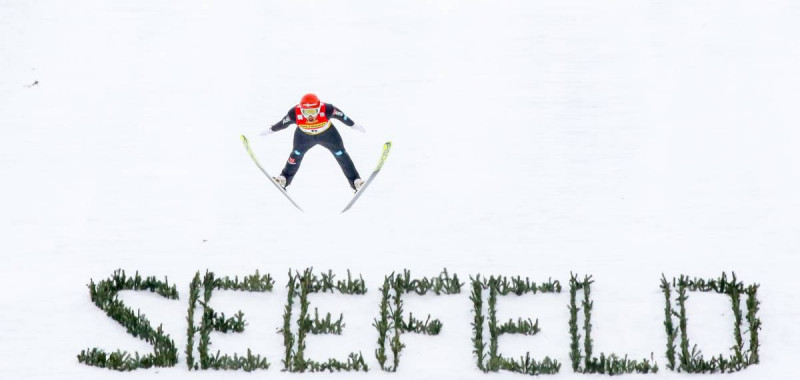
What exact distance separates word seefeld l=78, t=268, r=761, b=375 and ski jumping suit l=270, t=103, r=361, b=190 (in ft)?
5.08

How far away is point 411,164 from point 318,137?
1.09m

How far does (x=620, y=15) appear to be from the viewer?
50.6 feet

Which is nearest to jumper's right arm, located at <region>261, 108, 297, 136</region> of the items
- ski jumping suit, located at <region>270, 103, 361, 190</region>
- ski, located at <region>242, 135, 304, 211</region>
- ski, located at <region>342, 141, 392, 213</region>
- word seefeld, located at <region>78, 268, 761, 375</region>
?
ski jumping suit, located at <region>270, 103, 361, 190</region>

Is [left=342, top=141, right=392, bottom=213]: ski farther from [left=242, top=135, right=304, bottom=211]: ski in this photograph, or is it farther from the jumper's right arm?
the jumper's right arm

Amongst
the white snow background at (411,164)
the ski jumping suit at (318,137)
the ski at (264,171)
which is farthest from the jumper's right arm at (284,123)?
the white snow background at (411,164)

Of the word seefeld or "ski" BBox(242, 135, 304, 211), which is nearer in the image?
the word seefeld

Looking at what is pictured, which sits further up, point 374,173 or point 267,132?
point 267,132

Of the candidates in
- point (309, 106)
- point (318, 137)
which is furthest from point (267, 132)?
point (309, 106)

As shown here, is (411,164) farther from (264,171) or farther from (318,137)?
(264,171)

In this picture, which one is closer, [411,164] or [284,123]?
[284,123]

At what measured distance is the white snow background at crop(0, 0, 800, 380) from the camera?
11.7 meters

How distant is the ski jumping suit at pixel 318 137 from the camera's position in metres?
13.1

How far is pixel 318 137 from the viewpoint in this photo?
1322cm

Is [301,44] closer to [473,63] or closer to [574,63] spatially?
[473,63]
